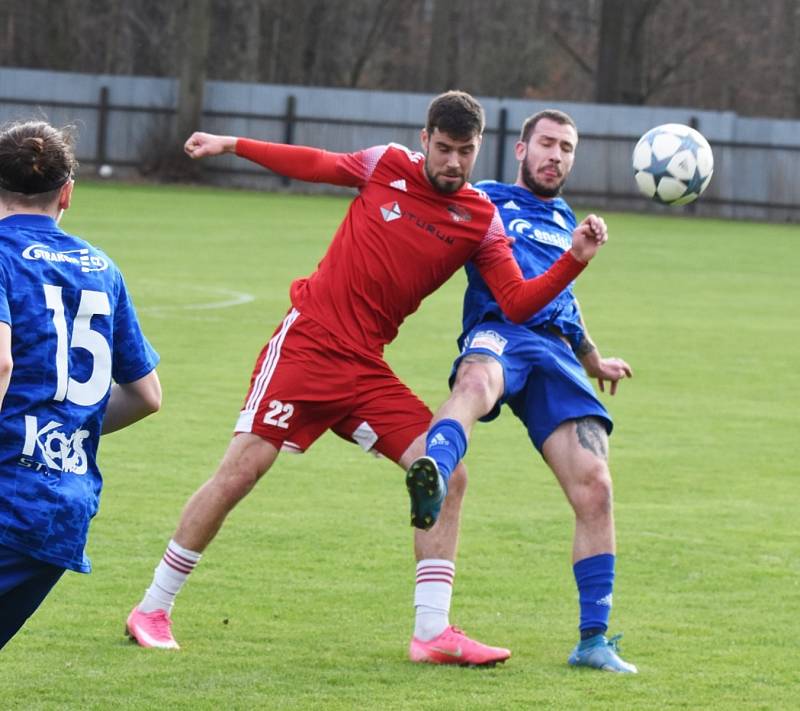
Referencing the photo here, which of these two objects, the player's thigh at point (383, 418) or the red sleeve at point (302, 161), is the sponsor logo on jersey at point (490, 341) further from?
the red sleeve at point (302, 161)

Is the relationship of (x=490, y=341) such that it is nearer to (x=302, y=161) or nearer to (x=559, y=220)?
(x=559, y=220)

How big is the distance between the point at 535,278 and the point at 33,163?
91.1 inches

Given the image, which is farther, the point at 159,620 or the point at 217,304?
the point at 217,304

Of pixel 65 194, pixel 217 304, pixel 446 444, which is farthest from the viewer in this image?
pixel 217 304

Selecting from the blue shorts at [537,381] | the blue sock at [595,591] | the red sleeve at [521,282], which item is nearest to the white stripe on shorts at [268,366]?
the blue shorts at [537,381]

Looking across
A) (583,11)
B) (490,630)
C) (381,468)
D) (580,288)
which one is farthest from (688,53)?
(490,630)

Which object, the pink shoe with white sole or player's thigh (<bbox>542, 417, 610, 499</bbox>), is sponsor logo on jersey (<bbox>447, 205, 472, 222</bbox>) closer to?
player's thigh (<bbox>542, 417, 610, 499</bbox>)

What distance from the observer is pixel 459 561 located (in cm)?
723

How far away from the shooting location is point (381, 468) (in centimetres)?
941

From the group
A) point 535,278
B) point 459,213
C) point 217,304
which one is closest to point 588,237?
point 535,278

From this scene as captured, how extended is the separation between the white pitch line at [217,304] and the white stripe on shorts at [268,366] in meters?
10.0

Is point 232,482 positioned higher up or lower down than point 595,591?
higher up

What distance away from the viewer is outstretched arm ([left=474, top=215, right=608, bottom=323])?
5520 millimetres

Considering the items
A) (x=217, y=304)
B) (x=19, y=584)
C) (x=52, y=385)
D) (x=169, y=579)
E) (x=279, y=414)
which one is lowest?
(x=217, y=304)
